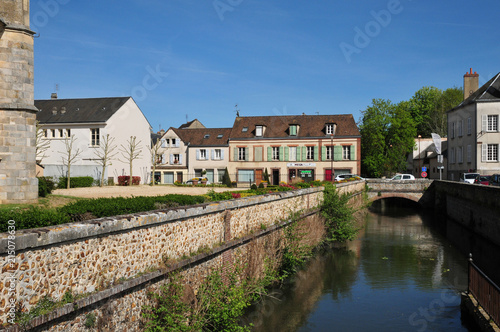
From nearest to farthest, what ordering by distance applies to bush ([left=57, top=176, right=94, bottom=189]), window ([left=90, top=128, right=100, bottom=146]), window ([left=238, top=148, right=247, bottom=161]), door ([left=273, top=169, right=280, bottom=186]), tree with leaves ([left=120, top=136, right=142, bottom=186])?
bush ([left=57, top=176, right=94, bottom=189]) < window ([left=90, top=128, right=100, bottom=146]) < tree with leaves ([left=120, top=136, right=142, bottom=186]) < door ([left=273, top=169, right=280, bottom=186]) < window ([left=238, top=148, right=247, bottom=161])

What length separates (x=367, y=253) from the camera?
20656 mm

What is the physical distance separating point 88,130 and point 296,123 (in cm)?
2193

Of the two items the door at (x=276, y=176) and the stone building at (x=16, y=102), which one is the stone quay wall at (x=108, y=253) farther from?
the door at (x=276, y=176)

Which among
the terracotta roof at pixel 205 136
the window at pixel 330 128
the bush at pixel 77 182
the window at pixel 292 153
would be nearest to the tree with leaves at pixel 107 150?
the bush at pixel 77 182

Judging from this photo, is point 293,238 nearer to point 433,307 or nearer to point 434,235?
point 433,307

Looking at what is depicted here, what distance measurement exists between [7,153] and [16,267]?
34.6 feet

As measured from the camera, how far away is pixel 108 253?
6.88 meters

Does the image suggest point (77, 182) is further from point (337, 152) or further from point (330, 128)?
point (330, 128)

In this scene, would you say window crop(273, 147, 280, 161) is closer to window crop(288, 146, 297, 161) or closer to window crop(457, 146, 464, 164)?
window crop(288, 146, 297, 161)

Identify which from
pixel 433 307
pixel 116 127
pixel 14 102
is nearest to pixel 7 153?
pixel 14 102

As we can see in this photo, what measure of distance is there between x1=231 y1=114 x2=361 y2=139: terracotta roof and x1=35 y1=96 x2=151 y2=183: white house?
13817 millimetres

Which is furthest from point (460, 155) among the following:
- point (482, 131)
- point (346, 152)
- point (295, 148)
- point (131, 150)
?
point (131, 150)

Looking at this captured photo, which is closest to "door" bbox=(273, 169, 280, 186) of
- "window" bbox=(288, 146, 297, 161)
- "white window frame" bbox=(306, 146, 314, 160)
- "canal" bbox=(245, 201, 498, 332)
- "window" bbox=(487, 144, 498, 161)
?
"window" bbox=(288, 146, 297, 161)

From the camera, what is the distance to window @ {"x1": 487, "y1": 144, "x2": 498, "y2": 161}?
123 ft
